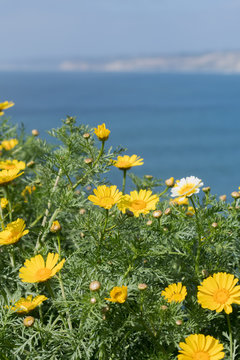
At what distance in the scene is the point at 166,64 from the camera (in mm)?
18438

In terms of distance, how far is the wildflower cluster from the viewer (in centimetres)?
77

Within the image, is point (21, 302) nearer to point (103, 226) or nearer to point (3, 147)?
point (103, 226)

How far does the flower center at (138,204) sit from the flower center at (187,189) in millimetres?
97

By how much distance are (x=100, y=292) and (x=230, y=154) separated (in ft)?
10.0

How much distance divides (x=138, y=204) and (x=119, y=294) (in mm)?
235

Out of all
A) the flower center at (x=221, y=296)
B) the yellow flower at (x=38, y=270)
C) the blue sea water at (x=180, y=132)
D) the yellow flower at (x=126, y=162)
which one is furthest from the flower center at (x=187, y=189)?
the blue sea water at (x=180, y=132)

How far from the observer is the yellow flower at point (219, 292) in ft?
2.54

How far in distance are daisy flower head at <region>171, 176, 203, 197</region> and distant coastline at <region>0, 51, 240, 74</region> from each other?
11.2 metres

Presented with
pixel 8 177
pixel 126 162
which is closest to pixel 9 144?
pixel 8 177

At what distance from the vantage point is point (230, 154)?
3.59 metres

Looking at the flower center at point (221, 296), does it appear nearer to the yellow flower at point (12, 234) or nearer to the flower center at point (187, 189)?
the flower center at point (187, 189)

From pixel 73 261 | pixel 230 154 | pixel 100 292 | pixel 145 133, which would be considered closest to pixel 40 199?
pixel 73 261

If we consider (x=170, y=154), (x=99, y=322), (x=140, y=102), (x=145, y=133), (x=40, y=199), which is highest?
(x=140, y=102)

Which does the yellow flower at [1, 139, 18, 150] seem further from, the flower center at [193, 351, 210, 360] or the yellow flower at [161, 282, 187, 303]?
the flower center at [193, 351, 210, 360]
